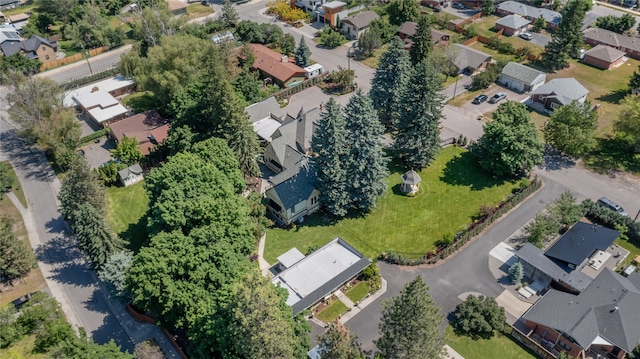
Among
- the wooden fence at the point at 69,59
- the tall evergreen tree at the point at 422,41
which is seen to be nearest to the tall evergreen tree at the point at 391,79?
the tall evergreen tree at the point at 422,41

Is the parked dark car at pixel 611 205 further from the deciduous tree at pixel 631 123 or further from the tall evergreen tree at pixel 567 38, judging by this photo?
the tall evergreen tree at pixel 567 38

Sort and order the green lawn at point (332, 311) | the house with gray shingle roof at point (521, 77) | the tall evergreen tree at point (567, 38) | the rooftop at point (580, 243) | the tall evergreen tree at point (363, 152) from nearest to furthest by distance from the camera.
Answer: the green lawn at point (332, 311) < the rooftop at point (580, 243) < the tall evergreen tree at point (363, 152) < the house with gray shingle roof at point (521, 77) < the tall evergreen tree at point (567, 38)

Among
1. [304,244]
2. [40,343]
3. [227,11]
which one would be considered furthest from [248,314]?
[227,11]

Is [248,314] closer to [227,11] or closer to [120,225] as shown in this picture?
[120,225]

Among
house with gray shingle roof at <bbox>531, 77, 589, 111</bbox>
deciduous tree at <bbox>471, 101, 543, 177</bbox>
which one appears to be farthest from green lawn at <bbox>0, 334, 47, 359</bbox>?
house with gray shingle roof at <bbox>531, 77, 589, 111</bbox>

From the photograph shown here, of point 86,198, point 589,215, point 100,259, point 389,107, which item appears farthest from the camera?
point 389,107

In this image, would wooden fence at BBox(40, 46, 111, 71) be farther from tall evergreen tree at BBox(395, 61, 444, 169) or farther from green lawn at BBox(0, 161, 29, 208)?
tall evergreen tree at BBox(395, 61, 444, 169)
